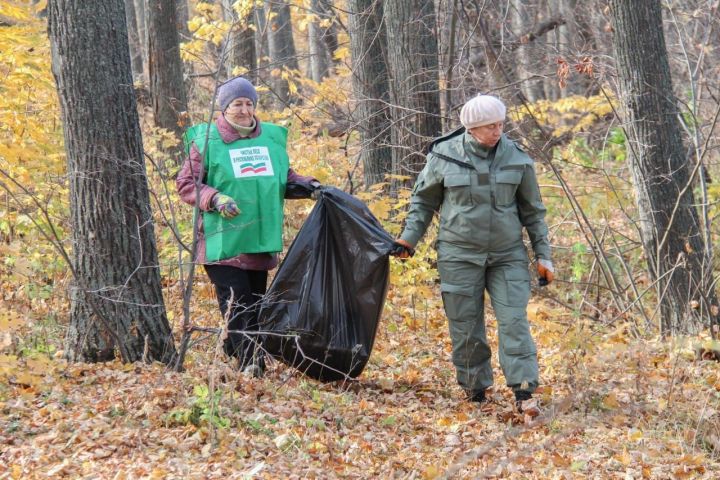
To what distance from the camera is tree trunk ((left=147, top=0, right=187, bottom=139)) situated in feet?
36.5

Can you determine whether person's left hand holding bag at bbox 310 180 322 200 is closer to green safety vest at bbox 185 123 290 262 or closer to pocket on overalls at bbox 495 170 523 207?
green safety vest at bbox 185 123 290 262

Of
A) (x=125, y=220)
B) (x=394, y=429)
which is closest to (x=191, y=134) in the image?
(x=125, y=220)

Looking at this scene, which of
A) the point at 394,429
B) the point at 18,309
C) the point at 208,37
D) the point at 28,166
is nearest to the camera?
the point at 394,429

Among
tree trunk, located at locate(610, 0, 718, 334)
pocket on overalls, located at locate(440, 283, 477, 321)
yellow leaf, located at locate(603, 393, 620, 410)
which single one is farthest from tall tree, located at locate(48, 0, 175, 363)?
tree trunk, located at locate(610, 0, 718, 334)

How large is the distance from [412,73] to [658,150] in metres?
2.29

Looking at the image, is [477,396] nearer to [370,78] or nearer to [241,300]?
[241,300]

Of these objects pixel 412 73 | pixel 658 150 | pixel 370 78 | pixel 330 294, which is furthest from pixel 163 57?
pixel 330 294

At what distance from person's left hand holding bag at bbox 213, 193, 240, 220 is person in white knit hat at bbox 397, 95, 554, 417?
40.8 inches

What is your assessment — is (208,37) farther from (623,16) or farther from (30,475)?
(30,475)

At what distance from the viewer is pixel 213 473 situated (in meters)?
3.63

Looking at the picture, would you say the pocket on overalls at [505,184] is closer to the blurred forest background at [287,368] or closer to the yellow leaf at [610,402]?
the blurred forest background at [287,368]

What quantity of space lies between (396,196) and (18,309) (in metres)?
3.41

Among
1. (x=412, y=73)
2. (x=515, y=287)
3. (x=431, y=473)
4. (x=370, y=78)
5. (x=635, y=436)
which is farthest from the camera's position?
(x=370, y=78)

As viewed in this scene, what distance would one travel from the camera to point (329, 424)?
4551 mm
